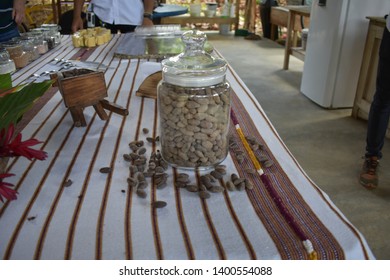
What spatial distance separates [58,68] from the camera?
4.15ft

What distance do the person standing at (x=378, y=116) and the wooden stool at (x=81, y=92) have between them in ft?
4.04

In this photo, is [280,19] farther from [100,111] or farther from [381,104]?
[100,111]

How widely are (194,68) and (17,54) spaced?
0.96 meters

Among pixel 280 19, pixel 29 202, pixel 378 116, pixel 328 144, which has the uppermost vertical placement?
pixel 29 202

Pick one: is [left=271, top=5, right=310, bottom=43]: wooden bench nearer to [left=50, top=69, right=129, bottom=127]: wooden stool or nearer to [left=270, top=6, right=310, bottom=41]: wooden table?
[left=270, top=6, right=310, bottom=41]: wooden table

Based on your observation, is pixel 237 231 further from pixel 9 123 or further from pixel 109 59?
pixel 109 59

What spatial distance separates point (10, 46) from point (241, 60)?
10.8ft

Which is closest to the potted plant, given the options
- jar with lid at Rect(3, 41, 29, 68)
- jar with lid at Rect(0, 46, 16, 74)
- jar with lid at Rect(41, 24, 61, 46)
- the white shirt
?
jar with lid at Rect(0, 46, 16, 74)

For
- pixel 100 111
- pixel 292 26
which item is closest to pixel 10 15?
pixel 100 111

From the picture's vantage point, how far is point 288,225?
52cm

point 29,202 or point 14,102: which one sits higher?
point 14,102

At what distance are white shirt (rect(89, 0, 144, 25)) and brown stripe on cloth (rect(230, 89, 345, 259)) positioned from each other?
1.71 metres

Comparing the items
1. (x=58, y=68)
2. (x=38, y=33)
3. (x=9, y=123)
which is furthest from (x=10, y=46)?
(x=9, y=123)

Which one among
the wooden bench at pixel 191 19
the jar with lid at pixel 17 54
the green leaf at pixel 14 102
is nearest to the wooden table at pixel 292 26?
the wooden bench at pixel 191 19
